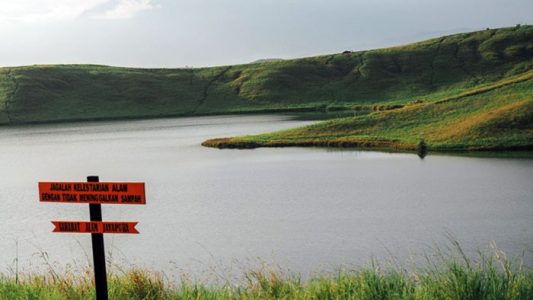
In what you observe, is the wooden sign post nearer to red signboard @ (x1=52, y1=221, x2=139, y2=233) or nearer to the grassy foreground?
red signboard @ (x1=52, y1=221, x2=139, y2=233)

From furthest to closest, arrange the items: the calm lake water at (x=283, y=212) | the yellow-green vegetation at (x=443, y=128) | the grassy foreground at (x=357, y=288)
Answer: the yellow-green vegetation at (x=443, y=128) → the calm lake water at (x=283, y=212) → the grassy foreground at (x=357, y=288)

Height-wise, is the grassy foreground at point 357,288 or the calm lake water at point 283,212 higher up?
the grassy foreground at point 357,288

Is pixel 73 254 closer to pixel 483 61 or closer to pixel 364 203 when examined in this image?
pixel 364 203

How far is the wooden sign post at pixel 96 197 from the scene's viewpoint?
36.1ft

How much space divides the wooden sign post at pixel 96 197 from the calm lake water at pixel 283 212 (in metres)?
6.93

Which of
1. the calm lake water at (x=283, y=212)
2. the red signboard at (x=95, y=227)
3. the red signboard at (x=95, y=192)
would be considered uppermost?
the red signboard at (x=95, y=192)

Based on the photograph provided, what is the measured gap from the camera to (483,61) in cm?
15150

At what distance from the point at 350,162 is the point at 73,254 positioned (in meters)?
28.7

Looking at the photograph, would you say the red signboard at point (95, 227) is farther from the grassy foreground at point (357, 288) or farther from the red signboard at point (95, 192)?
the grassy foreground at point (357, 288)

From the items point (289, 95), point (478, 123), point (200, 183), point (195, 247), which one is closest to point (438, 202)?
point (195, 247)

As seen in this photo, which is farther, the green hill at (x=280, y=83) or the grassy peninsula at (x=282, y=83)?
the green hill at (x=280, y=83)

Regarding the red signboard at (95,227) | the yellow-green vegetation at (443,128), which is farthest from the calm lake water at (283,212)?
the red signboard at (95,227)

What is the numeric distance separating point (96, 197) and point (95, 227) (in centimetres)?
67

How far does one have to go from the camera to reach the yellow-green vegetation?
5628 cm
